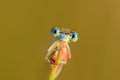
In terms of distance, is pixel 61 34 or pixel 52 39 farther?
pixel 52 39

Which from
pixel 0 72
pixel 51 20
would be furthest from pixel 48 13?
pixel 0 72

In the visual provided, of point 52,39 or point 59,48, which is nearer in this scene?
point 59,48

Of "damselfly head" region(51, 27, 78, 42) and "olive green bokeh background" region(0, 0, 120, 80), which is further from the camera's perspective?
"olive green bokeh background" region(0, 0, 120, 80)

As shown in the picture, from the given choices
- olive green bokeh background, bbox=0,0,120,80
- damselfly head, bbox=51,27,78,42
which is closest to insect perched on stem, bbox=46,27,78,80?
damselfly head, bbox=51,27,78,42

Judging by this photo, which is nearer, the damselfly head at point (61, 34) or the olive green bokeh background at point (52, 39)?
the damselfly head at point (61, 34)

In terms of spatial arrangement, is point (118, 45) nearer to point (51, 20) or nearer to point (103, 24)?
point (103, 24)

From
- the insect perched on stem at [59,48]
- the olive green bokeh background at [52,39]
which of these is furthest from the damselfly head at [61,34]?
the olive green bokeh background at [52,39]

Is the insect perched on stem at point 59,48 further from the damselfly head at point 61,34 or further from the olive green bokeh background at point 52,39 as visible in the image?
the olive green bokeh background at point 52,39

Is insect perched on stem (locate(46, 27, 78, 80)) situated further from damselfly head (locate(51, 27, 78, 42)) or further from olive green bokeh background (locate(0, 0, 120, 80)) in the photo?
olive green bokeh background (locate(0, 0, 120, 80))
